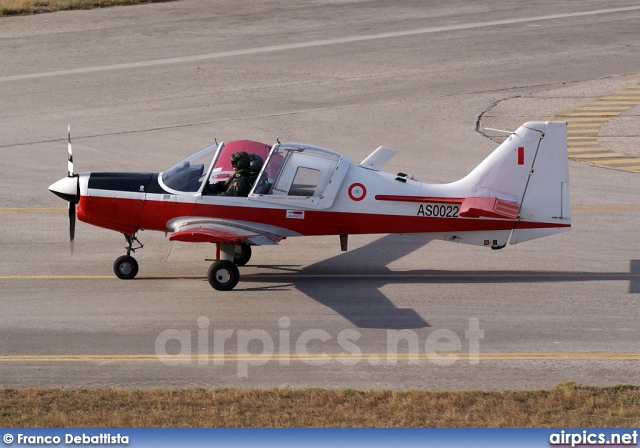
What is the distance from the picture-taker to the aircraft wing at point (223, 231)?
14.7 m

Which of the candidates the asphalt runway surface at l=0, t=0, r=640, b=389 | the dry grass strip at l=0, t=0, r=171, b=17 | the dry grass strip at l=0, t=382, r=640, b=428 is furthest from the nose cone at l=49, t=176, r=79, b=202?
the dry grass strip at l=0, t=0, r=171, b=17

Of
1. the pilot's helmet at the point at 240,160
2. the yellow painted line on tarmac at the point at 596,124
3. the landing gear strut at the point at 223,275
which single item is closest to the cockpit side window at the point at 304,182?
the pilot's helmet at the point at 240,160

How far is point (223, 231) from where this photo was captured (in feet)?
49.0

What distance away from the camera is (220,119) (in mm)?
27078

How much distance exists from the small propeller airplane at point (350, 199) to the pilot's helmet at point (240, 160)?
295 millimetres

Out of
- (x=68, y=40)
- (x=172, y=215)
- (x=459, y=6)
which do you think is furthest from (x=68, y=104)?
(x=459, y=6)

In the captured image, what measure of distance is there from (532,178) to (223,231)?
511 cm

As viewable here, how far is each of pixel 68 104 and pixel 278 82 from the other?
6733 mm

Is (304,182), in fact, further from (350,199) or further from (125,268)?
(125,268)

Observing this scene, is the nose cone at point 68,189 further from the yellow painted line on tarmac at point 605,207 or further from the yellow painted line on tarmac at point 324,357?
the yellow painted line on tarmac at point 605,207

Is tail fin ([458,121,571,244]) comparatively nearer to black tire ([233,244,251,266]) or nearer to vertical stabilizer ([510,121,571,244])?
vertical stabilizer ([510,121,571,244])

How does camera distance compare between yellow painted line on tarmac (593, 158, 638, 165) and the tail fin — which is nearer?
the tail fin

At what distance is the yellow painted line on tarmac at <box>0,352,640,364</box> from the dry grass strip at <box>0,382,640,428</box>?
119cm

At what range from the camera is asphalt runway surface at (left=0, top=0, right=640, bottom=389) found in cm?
1287
